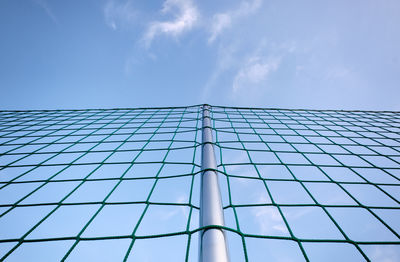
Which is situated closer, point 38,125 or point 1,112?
point 38,125

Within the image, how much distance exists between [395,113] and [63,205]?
4.44 m

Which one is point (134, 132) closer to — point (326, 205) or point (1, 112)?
point (326, 205)

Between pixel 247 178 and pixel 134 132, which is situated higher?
pixel 134 132

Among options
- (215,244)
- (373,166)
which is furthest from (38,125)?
(373,166)

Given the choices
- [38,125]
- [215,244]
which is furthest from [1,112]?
[215,244]

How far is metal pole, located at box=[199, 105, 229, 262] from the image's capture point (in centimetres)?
63

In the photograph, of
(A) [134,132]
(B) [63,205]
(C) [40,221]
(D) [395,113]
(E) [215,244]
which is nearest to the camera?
(E) [215,244]

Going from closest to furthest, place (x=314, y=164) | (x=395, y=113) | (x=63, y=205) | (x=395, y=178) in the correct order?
1. (x=63, y=205)
2. (x=395, y=178)
3. (x=314, y=164)
4. (x=395, y=113)

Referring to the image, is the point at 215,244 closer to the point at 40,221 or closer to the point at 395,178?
the point at 40,221

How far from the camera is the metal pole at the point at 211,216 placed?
0.63 m

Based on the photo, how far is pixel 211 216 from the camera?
2.54ft

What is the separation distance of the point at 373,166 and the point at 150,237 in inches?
69.2

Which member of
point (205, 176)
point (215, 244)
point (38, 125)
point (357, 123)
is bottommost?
point (215, 244)

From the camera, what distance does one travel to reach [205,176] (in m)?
1.10
